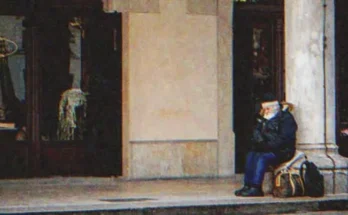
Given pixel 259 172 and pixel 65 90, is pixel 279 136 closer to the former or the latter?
pixel 259 172

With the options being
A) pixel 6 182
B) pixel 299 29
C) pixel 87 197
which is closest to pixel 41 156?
pixel 6 182

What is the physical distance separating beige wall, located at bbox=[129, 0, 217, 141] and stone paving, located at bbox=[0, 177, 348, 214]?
96cm

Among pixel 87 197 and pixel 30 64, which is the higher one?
pixel 30 64

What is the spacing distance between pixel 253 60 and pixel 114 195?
17.4 feet

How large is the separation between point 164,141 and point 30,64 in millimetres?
2592

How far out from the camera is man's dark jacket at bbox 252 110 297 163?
53.6ft

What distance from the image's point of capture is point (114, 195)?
54.8 ft

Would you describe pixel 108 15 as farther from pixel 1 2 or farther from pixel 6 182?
pixel 6 182

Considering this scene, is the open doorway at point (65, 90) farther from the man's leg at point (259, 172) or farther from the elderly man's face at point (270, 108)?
the man's leg at point (259, 172)

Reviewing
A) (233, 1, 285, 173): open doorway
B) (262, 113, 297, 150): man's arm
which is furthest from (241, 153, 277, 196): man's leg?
(233, 1, 285, 173): open doorway

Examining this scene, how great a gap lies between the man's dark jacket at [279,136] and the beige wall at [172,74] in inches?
144

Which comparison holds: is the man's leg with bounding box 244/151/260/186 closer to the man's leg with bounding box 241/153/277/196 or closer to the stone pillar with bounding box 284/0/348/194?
the man's leg with bounding box 241/153/277/196

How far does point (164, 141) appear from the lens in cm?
1984

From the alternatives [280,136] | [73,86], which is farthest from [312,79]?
[73,86]
